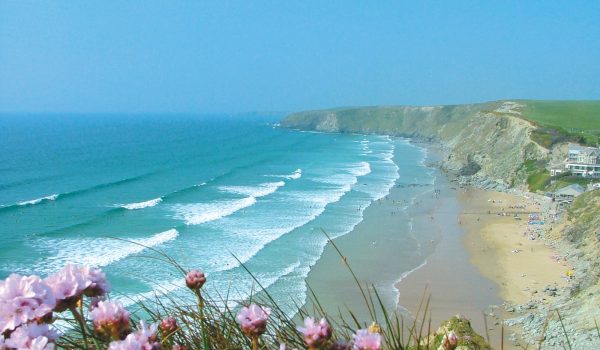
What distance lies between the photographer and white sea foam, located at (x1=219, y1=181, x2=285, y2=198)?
163 ft

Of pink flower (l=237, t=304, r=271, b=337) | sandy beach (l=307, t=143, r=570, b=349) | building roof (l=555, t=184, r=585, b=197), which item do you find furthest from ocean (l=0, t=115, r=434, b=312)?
building roof (l=555, t=184, r=585, b=197)

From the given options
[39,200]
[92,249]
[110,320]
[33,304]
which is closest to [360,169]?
[39,200]

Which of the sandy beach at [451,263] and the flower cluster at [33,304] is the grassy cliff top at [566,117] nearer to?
→ the sandy beach at [451,263]

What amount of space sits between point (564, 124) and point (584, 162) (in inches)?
1536

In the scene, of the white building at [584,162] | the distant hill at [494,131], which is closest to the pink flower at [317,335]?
the white building at [584,162]

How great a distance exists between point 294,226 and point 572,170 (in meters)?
33.4

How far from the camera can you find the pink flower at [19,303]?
1.60 metres

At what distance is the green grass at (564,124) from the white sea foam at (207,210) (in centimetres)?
3734

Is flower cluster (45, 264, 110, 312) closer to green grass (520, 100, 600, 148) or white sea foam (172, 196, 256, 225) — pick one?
white sea foam (172, 196, 256, 225)

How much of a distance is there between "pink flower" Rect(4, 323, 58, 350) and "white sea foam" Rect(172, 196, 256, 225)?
1401 inches

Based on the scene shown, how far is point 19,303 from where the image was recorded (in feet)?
5.30

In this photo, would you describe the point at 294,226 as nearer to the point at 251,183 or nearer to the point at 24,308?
the point at 251,183

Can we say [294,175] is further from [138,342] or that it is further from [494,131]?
[138,342]

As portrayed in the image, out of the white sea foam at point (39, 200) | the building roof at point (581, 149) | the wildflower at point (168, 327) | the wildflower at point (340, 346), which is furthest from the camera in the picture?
the building roof at point (581, 149)
